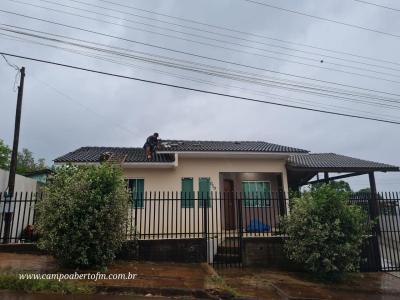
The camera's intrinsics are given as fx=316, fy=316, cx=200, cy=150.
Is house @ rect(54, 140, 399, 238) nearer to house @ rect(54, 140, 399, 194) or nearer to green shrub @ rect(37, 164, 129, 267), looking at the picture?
house @ rect(54, 140, 399, 194)

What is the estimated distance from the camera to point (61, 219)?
749 cm

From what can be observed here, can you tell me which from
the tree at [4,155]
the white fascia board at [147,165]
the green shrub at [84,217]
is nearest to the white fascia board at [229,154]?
the white fascia board at [147,165]

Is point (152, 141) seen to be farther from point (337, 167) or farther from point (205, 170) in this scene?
point (337, 167)

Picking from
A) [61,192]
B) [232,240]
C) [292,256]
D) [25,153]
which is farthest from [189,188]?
[25,153]

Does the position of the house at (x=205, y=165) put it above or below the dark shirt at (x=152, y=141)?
below

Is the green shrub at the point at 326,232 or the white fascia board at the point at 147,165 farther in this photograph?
the white fascia board at the point at 147,165

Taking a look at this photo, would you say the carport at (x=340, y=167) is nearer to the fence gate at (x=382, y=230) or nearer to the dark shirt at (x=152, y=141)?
the fence gate at (x=382, y=230)

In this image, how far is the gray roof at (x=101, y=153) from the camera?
1252 cm

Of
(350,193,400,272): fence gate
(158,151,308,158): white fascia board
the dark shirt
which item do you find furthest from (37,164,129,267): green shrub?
(350,193,400,272): fence gate

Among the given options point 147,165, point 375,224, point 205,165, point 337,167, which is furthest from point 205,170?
point 375,224

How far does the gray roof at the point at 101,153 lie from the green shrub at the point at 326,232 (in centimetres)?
576

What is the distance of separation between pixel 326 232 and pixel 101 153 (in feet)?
32.1

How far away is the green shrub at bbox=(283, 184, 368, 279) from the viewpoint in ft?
28.0

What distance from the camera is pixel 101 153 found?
14.1 metres
